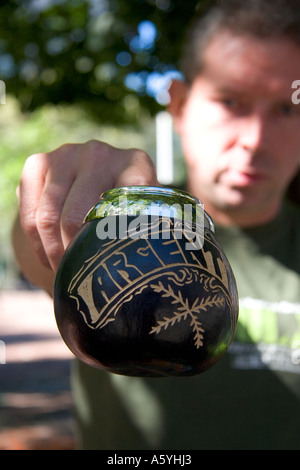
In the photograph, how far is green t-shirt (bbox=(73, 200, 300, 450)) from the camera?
9.34 feet

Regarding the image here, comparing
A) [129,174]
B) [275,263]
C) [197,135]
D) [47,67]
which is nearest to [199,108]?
[197,135]

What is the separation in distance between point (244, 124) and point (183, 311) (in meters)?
1.60

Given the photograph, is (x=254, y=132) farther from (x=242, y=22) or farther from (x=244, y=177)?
(x=242, y=22)

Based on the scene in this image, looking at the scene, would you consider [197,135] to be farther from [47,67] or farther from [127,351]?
[47,67]

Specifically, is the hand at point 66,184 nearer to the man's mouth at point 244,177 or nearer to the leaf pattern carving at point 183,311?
the leaf pattern carving at point 183,311

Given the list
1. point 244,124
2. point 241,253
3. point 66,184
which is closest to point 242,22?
point 244,124

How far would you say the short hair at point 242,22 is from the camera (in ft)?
9.82

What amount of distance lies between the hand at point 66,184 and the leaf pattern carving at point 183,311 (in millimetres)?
397

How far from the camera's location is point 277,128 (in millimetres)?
2781

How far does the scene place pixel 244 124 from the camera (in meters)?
2.76

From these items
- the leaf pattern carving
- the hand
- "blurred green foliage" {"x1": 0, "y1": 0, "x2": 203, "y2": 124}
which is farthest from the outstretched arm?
"blurred green foliage" {"x1": 0, "y1": 0, "x2": 203, "y2": 124}

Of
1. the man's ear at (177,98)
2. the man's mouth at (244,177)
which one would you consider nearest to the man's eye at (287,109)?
the man's mouth at (244,177)

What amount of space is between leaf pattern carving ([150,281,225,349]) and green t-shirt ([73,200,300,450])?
5.08 feet

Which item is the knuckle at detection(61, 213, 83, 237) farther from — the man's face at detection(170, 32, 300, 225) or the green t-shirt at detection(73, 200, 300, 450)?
the green t-shirt at detection(73, 200, 300, 450)
